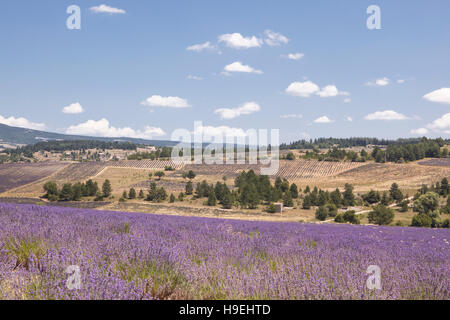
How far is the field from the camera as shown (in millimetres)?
86387

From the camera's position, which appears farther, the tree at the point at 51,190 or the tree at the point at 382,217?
the tree at the point at 51,190

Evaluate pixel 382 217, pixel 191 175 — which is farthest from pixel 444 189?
pixel 191 175

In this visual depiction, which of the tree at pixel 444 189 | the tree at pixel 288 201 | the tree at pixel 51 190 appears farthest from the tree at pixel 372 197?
the tree at pixel 51 190

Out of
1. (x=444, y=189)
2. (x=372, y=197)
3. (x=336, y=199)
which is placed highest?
(x=444, y=189)

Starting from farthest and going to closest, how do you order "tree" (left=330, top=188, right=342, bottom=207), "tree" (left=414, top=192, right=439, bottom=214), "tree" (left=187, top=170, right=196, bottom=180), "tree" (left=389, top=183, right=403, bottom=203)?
"tree" (left=187, top=170, right=196, bottom=180) < "tree" (left=389, top=183, right=403, bottom=203) < "tree" (left=330, top=188, right=342, bottom=207) < "tree" (left=414, top=192, right=439, bottom=214)

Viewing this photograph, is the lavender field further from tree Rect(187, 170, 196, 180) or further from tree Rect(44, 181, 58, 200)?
tree Rect(187, 170, 196, 180)

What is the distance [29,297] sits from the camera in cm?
240

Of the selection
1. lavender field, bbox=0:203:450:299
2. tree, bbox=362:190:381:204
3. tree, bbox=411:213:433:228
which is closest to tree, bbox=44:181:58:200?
tree, bbox=362:190:381:204

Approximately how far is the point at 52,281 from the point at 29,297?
18 centimetres

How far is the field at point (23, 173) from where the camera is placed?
86387mm

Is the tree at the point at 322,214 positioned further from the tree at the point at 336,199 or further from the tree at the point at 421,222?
the tree at the point at 421,222

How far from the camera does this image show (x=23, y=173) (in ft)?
320

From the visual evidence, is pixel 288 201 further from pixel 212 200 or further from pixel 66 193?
pixel 66 193
